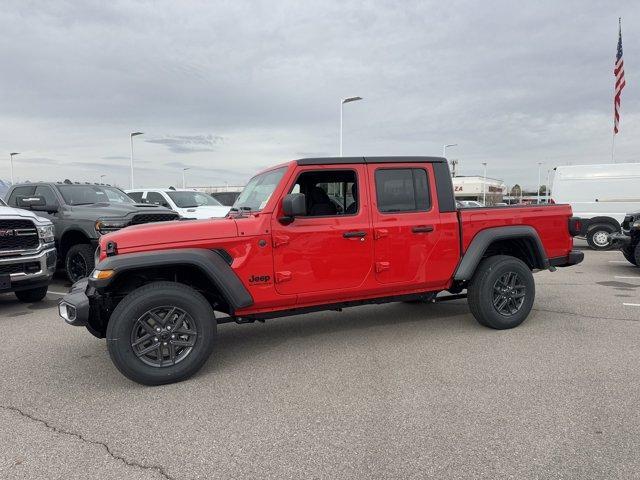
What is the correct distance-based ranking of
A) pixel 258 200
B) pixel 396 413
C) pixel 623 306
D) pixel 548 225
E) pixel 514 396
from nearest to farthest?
pixel 396 413
pixel 514 396
pixel 258 200
pixel 548 225
pixel 623 306

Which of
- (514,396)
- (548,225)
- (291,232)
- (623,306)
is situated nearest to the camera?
(514,396)

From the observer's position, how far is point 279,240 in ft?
13.1

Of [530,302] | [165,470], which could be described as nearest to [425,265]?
[530,302]

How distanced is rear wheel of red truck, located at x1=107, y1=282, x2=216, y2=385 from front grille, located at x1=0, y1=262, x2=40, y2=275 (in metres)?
3.43

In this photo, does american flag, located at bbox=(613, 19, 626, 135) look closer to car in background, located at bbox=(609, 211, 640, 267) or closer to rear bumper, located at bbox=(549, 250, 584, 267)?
car in background, located at bbox=(609, 211, 640, 267)

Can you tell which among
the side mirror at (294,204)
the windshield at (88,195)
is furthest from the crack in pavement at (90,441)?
the windshield at (88,195)

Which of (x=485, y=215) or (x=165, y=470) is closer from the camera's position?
(x=165, y=470)

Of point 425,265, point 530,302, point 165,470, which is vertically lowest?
point 165,470

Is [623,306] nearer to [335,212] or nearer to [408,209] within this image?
[408,209]

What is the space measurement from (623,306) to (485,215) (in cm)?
289

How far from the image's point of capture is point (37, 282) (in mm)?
6293

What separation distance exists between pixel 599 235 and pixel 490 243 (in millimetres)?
10782

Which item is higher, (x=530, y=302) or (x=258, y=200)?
(x=258, y=200)

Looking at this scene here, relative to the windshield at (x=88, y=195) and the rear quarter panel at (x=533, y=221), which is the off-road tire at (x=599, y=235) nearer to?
the rear quarter panel at (x=533, y=221)
